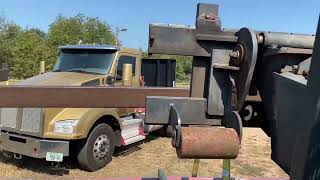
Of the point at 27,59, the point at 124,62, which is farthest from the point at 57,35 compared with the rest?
the point at 124,62

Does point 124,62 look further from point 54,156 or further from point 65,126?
point 54,156

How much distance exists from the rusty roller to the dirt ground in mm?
5989

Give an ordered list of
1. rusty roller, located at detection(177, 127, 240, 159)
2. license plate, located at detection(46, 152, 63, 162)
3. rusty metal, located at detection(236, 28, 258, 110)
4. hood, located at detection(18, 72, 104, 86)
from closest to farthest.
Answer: rusty roller, located at detection(177, 127, 240, 159) < rusty metal, located at detection(236, 28, 258, 110) < license plate, located at detection(46, 152, 63, 162) < hood, located at detection(18, 72, 104, 86)

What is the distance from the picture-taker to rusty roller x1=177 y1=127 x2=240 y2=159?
1.44m

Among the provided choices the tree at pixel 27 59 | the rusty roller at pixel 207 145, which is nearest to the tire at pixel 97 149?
the rusty roller at pixel 207 145

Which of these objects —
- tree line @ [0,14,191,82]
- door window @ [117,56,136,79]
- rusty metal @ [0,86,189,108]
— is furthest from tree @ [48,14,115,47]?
rusty metal @ [0,86,189,108]

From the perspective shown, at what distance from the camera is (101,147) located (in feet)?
25.3

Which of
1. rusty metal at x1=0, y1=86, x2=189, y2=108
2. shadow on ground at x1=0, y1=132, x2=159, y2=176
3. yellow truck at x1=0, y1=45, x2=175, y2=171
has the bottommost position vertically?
shadow on ground at x1=0, y1=132, x2=159, y2=176

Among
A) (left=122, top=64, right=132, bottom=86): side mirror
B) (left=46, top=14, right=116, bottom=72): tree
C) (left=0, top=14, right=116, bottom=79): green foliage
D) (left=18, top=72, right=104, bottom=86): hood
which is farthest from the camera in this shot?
(left=46, top=14, right=116, bottom=72): tree

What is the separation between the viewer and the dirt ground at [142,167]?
747cm

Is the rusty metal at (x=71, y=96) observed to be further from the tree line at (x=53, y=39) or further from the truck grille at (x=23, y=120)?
the tree line at (x=53, y=39)

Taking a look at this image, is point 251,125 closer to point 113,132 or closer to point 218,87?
point 218,87

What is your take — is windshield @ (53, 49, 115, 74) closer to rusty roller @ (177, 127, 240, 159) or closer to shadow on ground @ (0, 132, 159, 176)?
shadow on ground @ (0, 132, 159, 176)

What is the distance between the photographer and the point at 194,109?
5.62 feet
